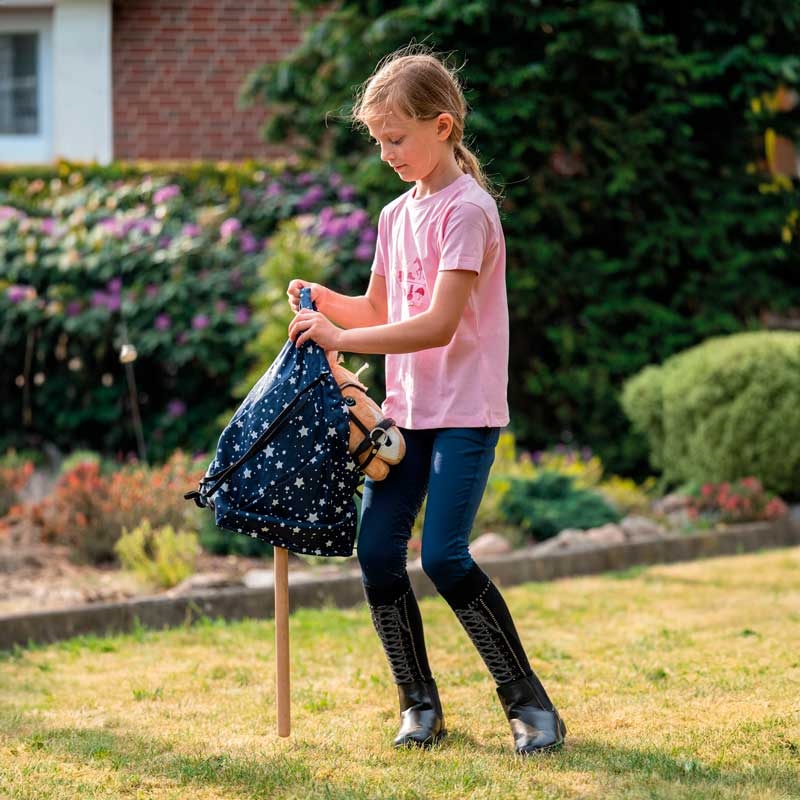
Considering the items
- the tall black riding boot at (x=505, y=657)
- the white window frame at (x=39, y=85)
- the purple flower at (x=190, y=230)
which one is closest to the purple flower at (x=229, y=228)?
the purple flower at (x=190, y=230)

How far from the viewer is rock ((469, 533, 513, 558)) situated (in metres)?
6.32

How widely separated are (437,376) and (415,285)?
0.25 m

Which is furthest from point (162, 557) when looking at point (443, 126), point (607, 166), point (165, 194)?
point (607, 166)

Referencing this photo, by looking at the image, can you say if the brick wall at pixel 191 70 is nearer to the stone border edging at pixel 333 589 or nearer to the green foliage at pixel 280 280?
the green foliage at pixel 280 280

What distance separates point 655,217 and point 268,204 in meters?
2.77

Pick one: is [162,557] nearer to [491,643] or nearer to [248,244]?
[491,643]

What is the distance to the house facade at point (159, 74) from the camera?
1072cm

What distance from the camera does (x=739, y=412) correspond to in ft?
24.9

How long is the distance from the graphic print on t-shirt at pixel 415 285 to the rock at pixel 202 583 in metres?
2.45

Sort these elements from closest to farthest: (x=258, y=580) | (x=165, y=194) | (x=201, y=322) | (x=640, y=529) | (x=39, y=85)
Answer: (x=258, y=580), (x=640, y=529), (x=201, y=322), (x=165, y=194), (x=39, y=85)

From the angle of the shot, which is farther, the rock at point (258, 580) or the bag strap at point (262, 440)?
the rock at point (258, 580)

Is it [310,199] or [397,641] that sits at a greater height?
[310,199]

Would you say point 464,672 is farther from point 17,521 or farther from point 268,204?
point 268,204

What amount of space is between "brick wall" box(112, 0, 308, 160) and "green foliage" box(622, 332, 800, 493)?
178 inches
